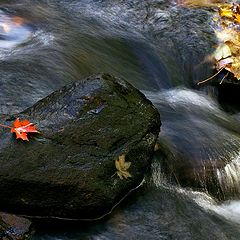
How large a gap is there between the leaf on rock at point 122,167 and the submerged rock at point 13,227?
0.73 m

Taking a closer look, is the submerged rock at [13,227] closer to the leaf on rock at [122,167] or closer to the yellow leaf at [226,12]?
the leaf on rock at [122,167]

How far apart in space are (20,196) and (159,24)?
207 inches

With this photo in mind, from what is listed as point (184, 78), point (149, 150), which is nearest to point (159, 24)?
point (184, 78)

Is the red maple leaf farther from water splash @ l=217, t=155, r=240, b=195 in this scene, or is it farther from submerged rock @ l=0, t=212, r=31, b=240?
water splash @ l=217, t=155, r=240, b=195

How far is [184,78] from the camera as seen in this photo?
673 centimetres

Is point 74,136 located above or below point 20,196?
above

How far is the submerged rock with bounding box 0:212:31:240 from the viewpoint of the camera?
3.10m

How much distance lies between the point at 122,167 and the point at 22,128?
77cm

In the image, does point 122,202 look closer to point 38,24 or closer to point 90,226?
point 90,226

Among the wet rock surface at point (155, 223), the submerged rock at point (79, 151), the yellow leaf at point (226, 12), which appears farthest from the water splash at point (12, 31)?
the yellow leaf at point (226, 12)

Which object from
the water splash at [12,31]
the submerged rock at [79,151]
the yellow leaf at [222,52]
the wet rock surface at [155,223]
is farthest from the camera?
the yellow leaf at [222,52]

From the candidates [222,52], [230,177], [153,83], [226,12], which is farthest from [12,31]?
[226,12]

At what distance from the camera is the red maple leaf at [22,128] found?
3.25m

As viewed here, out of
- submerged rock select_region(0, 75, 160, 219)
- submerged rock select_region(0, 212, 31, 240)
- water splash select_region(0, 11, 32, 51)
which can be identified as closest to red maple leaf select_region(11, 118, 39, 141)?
submerged rock select_region(0, 75, 160, 219)
